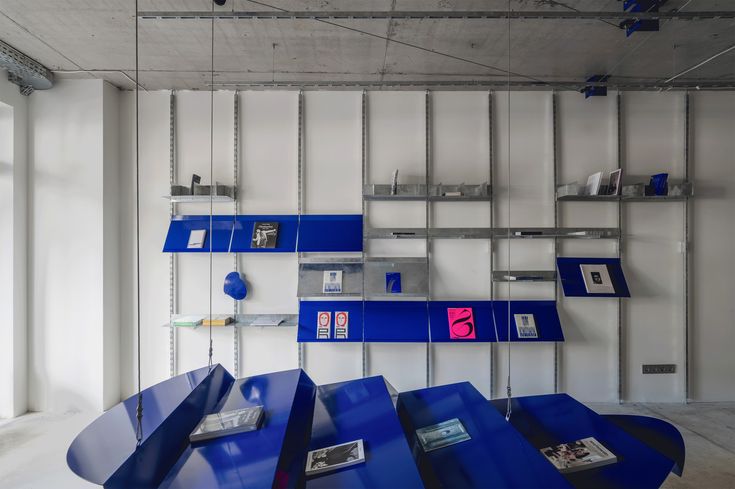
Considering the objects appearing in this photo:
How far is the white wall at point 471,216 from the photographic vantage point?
3559 mm

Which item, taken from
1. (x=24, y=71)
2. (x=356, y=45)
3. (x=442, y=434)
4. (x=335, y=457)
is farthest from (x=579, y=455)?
(x=24, y=71)

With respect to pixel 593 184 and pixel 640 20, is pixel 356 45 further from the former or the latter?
pixel 593 184

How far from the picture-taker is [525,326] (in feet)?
11.2

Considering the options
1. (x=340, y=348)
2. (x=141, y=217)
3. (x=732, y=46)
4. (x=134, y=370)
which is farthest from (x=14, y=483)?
(x=732, y=46)

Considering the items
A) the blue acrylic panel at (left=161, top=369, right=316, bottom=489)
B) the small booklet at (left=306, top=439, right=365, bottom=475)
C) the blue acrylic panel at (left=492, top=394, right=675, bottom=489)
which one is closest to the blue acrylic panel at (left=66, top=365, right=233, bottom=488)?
the blue acrylic panel at (left=161, top=369, right=316, bottom=489)

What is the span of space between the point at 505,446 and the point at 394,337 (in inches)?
72.0

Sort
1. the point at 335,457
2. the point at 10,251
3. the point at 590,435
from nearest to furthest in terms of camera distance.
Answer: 1. the point at 335,457
2. the point at 590,435
3. the point at 10,251

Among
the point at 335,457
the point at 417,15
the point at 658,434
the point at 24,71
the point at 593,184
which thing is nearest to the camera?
the point at 335,457

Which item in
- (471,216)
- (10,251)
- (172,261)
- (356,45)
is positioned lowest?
(172,261)

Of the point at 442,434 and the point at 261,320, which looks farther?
the point at 261,320

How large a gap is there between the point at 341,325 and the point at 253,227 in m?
1.24

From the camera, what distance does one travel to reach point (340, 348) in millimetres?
3564

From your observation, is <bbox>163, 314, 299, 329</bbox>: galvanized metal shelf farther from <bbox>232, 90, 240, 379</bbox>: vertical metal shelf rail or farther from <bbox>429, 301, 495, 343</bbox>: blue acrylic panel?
<bbox>429, 301, 495, 343</bbox>: blue acrylic panel

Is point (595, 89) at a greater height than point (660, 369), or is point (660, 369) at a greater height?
point (595, 89)
